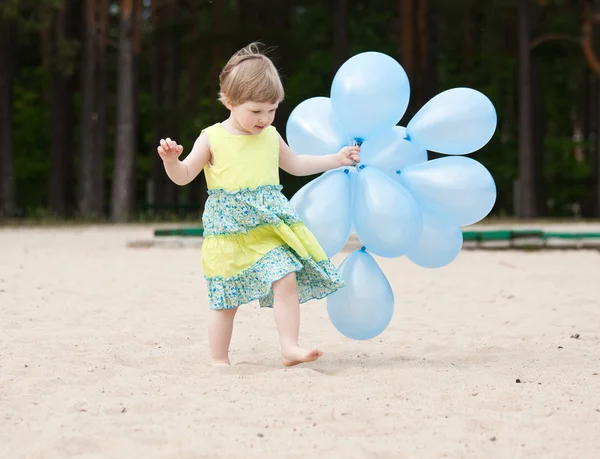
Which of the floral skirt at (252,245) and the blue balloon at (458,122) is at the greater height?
the blue balloon at (458,122)

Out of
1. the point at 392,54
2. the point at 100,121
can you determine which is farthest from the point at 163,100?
the point at 392,54

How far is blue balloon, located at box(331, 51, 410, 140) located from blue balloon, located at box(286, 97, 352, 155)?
0.40ft

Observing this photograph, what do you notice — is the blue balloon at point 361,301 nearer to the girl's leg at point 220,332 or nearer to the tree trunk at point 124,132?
the girl's leg at point 220,332

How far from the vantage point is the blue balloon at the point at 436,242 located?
15.3 feet

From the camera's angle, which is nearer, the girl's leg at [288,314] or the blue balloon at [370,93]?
the girl's leg at [288,314]

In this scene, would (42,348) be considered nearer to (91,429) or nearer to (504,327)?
(91,429)

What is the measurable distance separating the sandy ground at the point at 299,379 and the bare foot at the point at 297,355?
0.05 m

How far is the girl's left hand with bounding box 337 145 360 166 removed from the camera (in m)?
4.54

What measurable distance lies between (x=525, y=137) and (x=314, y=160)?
54.2 ft

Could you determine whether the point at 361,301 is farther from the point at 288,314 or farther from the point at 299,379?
the point at 299,379

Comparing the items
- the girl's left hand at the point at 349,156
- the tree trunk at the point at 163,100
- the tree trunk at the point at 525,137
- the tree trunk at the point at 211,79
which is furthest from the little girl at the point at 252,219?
the tree trunk at the point at 163,100

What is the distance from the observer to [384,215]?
14.1 feet

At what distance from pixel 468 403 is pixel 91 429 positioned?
1.41 meters

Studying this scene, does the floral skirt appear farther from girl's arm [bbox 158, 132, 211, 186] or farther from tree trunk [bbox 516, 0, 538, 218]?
tree trunk [bbox 516, 0, 538, 218]
